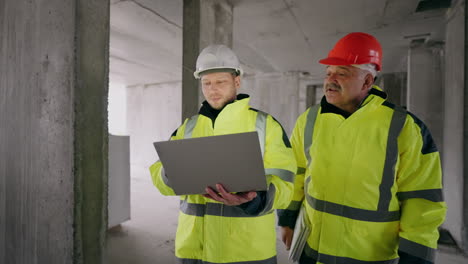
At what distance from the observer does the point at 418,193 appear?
1.32m

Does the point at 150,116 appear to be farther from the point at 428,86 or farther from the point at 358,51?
the point at 358,51

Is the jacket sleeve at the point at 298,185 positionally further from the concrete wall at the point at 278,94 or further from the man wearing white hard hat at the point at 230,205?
the concrete wall at the point at 278,94

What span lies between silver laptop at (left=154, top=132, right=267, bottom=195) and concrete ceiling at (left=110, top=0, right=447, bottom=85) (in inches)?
121

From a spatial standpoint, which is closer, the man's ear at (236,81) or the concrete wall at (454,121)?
the man's ear at (236,81)

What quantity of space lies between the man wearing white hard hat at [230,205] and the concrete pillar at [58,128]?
51 centimetres

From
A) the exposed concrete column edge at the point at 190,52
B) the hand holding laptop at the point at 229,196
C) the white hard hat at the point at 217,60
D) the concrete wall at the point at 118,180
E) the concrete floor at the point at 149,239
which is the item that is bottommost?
the concrete floor at the point at 149,239

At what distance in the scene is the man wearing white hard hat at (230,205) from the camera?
1.30 m

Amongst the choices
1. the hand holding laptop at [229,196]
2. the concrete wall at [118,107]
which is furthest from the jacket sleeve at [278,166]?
the concrete wall at [118,107]

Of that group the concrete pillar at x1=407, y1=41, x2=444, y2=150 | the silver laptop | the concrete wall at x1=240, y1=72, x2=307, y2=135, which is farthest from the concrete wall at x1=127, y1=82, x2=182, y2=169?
the silver laptop

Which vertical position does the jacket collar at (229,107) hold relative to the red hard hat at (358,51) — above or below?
below

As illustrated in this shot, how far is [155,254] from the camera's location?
11.1 ft

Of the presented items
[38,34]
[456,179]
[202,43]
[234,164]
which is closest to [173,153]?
[234,164]

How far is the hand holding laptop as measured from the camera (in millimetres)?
1122

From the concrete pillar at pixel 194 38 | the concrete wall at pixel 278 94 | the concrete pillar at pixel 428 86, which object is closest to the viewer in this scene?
the concrete pillar at pixel 194 38
